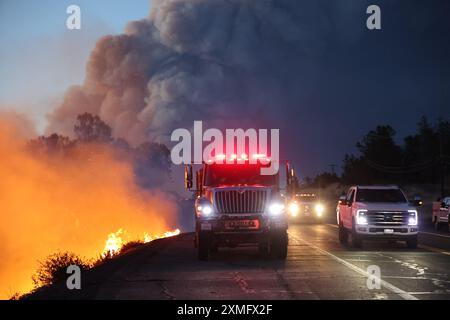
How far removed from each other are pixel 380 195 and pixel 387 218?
1.60 m

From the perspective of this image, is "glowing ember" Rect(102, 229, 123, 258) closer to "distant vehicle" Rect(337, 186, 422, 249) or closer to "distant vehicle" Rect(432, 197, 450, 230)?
"distant vehicle" Rect(337, 186, 422, 249)

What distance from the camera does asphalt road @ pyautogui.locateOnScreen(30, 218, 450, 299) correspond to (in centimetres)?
1322

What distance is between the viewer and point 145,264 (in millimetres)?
19484

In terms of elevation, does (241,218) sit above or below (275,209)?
below

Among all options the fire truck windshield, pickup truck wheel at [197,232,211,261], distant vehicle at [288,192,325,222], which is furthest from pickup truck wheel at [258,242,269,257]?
distant vehicle at [288,192,325,222]

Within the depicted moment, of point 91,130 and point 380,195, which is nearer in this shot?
point 380,195

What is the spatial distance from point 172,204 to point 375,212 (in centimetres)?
12133

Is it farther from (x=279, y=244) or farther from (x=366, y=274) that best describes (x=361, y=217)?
(x=366, y=274)

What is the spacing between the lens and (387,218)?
24.0 metres

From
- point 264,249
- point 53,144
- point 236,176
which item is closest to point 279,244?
point 264,249

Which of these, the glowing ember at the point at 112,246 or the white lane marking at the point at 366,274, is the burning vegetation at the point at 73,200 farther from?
the white lane marking at the point at 366,274

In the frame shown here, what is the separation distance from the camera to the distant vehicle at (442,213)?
37.4 m

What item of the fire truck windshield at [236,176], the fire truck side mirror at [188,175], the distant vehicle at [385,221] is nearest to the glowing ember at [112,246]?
the fire truck side mirror at [188,175]
